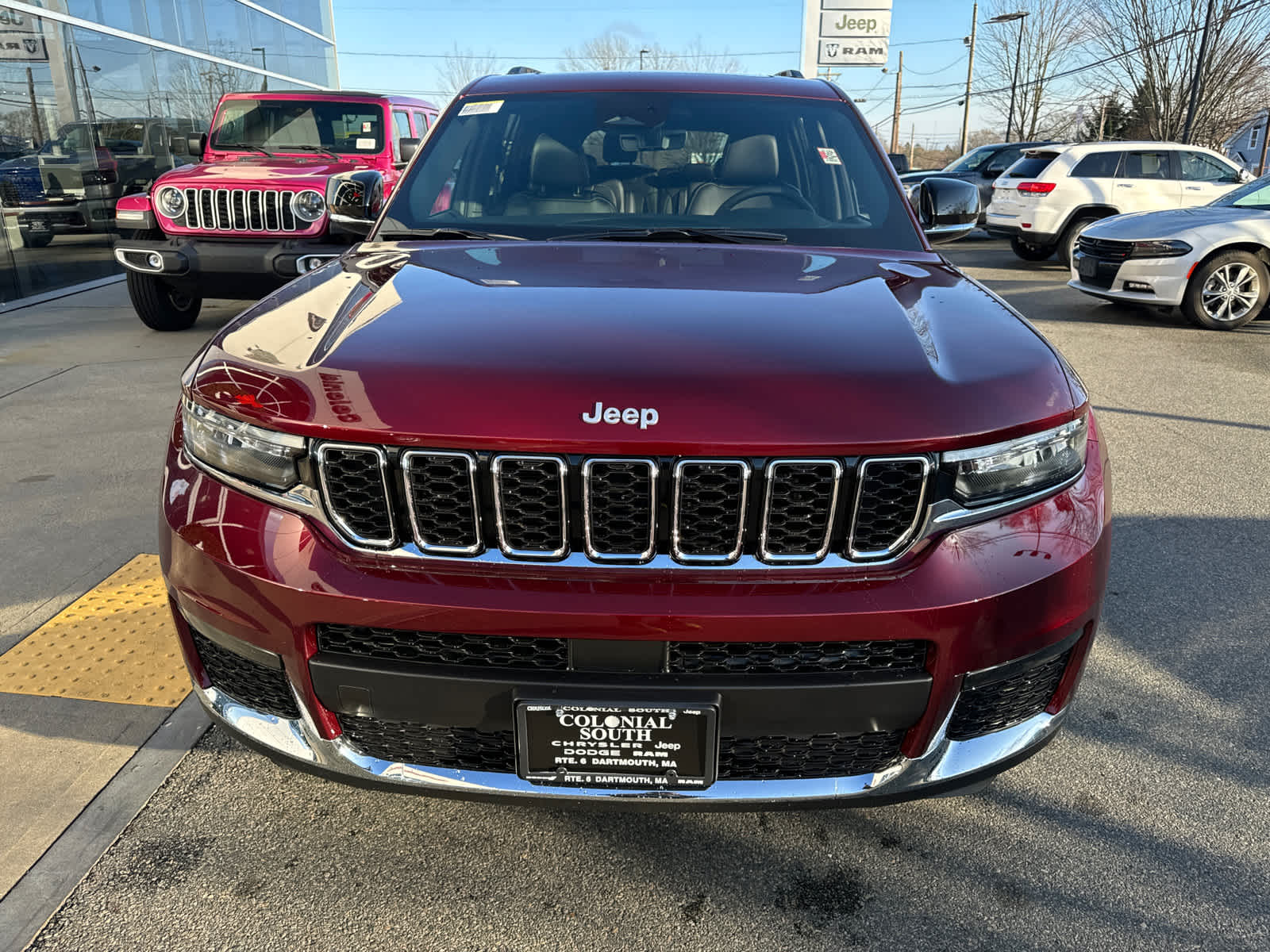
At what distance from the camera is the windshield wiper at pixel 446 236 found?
9.28 feet

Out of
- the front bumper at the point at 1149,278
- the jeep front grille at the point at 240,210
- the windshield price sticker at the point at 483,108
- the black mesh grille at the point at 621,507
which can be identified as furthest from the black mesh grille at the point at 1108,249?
the black mesh grille at the point at 621,507

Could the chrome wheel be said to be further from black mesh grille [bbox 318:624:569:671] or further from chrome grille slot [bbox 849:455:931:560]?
black mesh grille [bbox 318:624:569:671]

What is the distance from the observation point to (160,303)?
26.9ft

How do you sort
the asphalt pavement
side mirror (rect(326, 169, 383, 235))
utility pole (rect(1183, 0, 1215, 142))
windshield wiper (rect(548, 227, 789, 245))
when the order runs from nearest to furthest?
the asphalt pavement
windshield wiper (rect(548, 227, 789, 245))
side mirror (rect(326, 169, 383, 235))
utility pole (rect(1183, 0, 1215, 142))

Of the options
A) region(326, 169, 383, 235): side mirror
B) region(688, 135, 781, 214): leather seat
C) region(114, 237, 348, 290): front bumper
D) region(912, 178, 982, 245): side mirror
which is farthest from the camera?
region(114, 237, 348, 290): front bumper

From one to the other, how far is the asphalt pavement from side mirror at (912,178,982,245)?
150 cm

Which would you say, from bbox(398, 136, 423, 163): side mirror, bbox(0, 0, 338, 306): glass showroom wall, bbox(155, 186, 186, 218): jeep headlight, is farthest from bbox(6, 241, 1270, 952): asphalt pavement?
bbox(0, 0, 338, 306): glass showroom wall

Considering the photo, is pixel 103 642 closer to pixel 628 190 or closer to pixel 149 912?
pixel 149 912

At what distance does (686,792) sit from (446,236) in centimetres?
180

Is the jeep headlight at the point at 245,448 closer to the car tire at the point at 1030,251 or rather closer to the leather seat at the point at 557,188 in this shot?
the leather seat at the point at 557,188

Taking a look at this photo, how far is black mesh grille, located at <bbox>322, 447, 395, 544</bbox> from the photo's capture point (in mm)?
1737

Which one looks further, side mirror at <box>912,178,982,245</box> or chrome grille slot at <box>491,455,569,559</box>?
side mirror at <box>912,178,982,245</box>

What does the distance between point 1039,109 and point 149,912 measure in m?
39.6

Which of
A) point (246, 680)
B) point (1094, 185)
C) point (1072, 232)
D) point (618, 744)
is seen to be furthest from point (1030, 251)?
point (246, 680)
